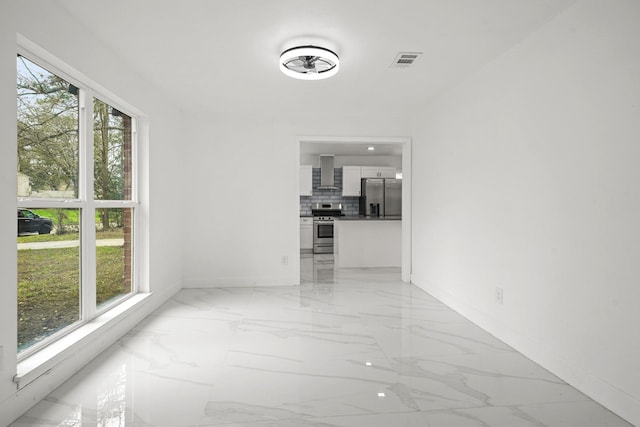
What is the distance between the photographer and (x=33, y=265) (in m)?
2.23

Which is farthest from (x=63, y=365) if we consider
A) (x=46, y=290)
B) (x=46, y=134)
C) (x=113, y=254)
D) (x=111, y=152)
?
(x=111, y=152)

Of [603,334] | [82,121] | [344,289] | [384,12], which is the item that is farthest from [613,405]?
[82,121]

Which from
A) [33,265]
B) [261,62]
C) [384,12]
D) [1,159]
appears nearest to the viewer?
[1,159]

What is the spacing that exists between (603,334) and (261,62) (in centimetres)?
308

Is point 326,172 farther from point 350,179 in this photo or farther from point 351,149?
point 351,149

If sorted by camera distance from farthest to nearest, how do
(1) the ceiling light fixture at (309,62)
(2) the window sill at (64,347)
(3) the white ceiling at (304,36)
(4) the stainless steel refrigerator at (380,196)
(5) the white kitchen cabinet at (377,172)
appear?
1. (5) the white kitchen cabinet at (377,172)
2. (4) the stainless steel refrigerator at (380,196)
3. (1) the ceiling light fixture at (309,62)
4. (3) the white ceiling at (304,36)
5. (2) the window sill at (64,347)

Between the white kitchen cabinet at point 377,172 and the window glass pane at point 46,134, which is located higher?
the white kitchen cabinet at point 377,172

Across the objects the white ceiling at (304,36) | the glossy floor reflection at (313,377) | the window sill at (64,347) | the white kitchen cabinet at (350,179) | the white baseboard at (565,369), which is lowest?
the glossy floor reflection at (313,377)

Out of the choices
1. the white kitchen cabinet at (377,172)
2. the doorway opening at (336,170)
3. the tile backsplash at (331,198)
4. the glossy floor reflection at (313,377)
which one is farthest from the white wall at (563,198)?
the tile backsplash at (331,198)

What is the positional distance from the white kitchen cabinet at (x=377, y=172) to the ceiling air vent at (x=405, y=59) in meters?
5.56

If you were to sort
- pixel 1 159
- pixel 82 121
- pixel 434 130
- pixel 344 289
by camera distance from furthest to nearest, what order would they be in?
pixel 344 289 < pixel 434 130 < pixel 82 121 < pixel 1 159

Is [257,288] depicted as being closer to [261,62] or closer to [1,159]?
[261,62]

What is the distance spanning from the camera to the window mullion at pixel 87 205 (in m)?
2.72

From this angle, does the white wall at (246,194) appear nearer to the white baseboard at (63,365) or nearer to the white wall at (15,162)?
the white wall at (15,162)
